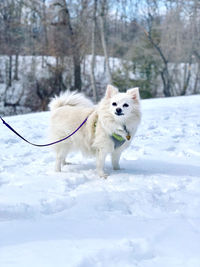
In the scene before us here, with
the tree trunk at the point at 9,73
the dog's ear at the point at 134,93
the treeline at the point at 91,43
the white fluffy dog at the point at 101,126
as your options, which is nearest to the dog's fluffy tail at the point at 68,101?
the white fluffy dog at the point at 101,126

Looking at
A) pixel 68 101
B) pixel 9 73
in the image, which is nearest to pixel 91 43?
pixel 9 73

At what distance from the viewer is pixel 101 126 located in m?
3.42

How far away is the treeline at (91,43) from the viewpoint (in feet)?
58.3

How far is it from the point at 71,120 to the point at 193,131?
11.1 feet

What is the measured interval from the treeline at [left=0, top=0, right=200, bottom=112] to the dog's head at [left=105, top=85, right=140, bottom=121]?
558 inches

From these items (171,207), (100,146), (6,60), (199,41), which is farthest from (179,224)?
(6,60)

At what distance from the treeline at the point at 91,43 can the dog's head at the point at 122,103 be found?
46.5 feet

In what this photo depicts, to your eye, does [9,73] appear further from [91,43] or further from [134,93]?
[134,93]

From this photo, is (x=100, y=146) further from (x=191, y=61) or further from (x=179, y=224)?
(x=191, y=61)

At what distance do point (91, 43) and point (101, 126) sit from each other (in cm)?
1589

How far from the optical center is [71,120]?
3.58 metres

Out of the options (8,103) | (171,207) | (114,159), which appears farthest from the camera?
(8,103)

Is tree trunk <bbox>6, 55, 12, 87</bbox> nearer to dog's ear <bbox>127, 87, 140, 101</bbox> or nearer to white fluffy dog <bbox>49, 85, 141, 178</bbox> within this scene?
white fluffy dog <bbox>49, 85, 141, 178</bbox>

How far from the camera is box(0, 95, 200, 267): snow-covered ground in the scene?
1.73 meters
